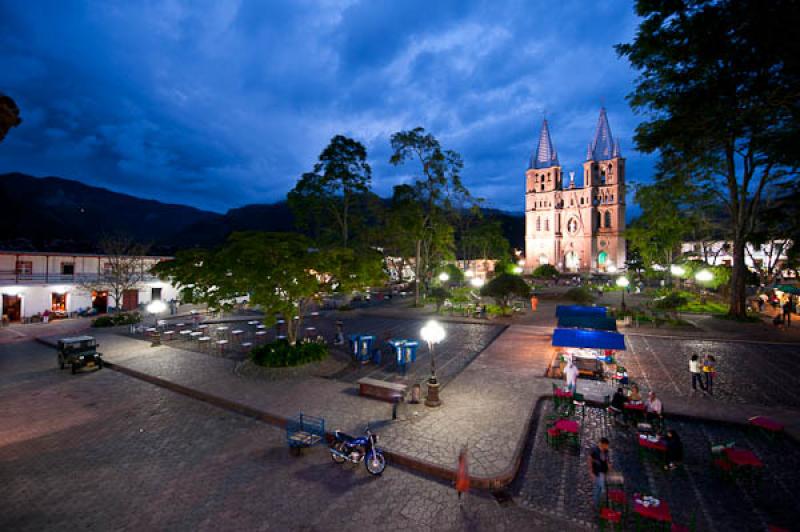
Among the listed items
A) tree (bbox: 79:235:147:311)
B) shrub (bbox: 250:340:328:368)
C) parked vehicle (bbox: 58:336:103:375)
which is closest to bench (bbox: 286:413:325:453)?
shrub (bbox: 250:340:328:368)

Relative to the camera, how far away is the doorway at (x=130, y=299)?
33.8m

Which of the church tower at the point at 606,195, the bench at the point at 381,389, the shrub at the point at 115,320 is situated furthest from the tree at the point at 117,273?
the church tower at the point at 606,195

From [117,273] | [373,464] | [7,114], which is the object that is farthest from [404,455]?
[117,273]

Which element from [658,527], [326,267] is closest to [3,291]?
[326,267]

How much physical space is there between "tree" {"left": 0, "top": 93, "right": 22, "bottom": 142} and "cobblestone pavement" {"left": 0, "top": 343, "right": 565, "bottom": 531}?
6.62m

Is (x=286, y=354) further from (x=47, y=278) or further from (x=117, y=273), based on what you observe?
(x=47, y=278)

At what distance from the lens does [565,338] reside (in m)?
12.7

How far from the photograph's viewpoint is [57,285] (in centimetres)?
2969

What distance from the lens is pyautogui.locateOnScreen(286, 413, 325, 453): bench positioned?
797 cm

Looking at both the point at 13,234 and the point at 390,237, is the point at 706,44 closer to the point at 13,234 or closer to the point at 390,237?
the point at 390,237

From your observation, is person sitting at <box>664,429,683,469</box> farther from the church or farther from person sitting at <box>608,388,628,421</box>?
the church

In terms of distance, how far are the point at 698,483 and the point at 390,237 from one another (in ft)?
126

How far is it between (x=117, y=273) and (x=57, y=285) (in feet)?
18.0

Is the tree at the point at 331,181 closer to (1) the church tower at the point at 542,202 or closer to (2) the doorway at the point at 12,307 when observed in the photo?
(2) the doorway at the point at 12,307
